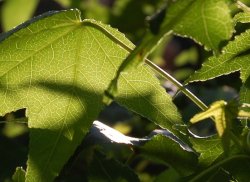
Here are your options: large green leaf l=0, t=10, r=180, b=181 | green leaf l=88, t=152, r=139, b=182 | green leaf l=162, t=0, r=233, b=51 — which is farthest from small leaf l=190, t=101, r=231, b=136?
green leaf l=88, t=152, r=139, b=182

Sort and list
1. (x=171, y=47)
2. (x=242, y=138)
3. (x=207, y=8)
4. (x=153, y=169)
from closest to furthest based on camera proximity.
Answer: (x=207, y=8)
(x=242, y=138)
(x=153, y=169)
(x=171, y=47)

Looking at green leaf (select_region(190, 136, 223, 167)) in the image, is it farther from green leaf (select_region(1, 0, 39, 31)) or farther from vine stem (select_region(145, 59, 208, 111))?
green leaf (select_region(1, 0, 39, 31))

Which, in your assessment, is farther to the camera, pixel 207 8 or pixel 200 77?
pixel 200 77

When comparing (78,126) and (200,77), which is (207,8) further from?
(78,126)

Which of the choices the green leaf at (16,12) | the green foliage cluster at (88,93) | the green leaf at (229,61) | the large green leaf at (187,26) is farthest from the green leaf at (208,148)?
the green leaf at (16,12)

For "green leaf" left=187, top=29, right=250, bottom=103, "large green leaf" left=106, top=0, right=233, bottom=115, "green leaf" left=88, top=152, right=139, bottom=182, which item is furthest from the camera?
"green leaf" left=88, top=152, right=139, bottom=182

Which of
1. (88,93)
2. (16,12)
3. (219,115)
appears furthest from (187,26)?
(16,12)

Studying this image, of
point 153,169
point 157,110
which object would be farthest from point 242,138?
point 153,169
